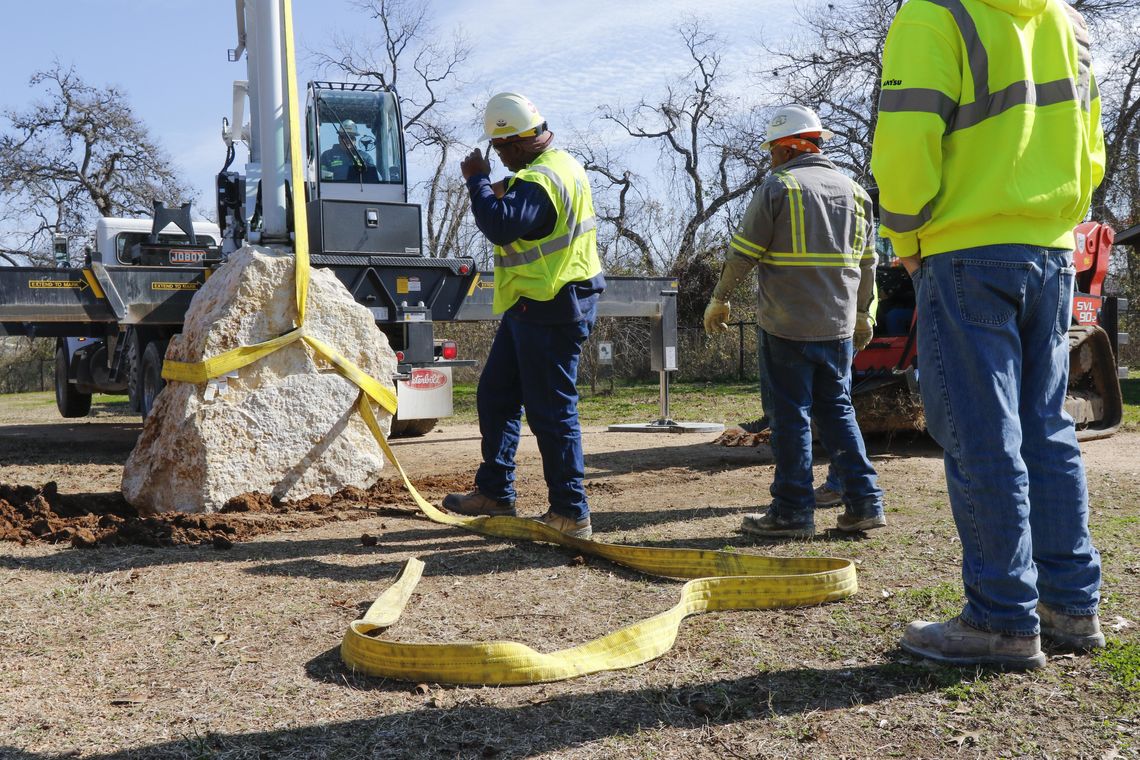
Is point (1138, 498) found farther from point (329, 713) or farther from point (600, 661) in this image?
point (329, 713)

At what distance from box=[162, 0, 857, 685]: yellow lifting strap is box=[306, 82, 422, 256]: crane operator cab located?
4.83 meters

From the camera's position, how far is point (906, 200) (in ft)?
9.41

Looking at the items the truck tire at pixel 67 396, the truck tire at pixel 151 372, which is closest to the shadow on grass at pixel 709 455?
the truck tire at pixel 151 372

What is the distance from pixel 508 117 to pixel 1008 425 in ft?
9.40

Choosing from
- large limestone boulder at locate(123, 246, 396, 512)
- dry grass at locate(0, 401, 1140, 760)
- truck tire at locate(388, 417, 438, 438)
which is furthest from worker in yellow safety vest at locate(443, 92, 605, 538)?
truck tire at locate(388, 417, 438, 438)

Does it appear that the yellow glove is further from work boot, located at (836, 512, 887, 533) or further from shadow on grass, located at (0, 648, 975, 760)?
shadow on grass, located at (0, 648, 975, 760)

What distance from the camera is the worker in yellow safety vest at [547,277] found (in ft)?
15.0

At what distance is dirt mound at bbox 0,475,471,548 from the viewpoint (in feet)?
16.2

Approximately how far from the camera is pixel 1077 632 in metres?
2.93

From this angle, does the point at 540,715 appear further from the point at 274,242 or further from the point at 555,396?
the point at 274,242

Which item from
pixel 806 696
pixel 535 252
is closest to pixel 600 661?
pixel 806 696

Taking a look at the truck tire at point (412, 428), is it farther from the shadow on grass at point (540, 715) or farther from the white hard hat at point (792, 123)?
the shadow on grass at point (540, 715)

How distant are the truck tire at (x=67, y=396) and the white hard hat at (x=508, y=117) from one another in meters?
11.6

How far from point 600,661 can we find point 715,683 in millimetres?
347
